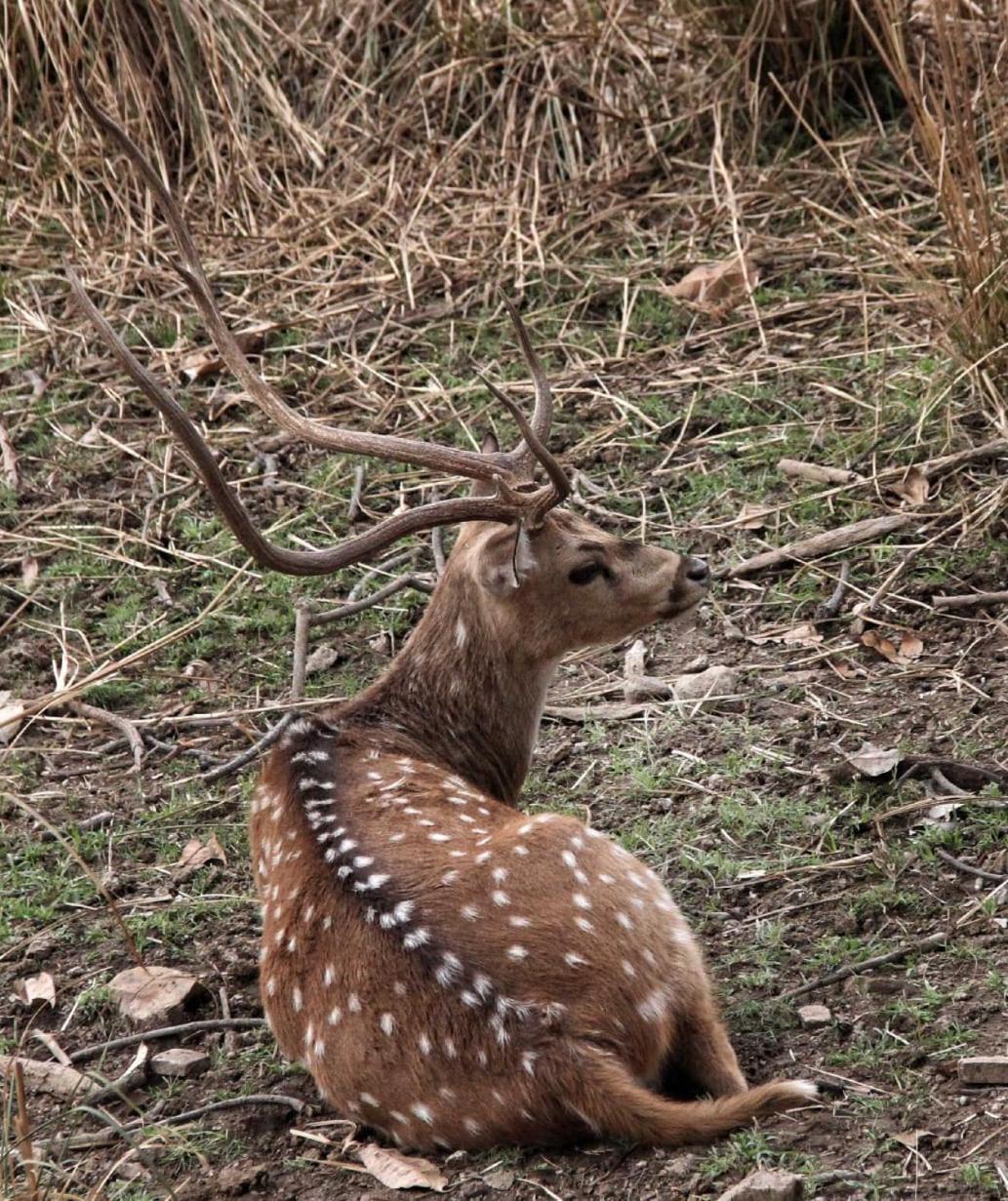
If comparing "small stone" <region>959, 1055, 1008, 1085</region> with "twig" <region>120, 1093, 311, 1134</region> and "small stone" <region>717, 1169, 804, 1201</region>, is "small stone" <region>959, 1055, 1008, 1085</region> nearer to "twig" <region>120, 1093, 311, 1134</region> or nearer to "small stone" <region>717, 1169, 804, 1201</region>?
"small stone" <region>717, 1169, 804, 1201</region>

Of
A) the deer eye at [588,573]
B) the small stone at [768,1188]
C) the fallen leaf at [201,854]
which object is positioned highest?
the deer eye at [588,573]

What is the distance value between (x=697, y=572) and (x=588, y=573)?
0.31m

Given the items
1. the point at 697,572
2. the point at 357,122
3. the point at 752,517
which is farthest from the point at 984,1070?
the point at 357,122

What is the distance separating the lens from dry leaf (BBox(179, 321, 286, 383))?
7516 mm

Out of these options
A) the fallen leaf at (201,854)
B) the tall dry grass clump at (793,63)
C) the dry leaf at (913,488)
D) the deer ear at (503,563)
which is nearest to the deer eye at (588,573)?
the deer ear at (503,563)

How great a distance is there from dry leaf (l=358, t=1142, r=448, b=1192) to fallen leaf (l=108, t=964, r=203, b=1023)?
0.87 metres

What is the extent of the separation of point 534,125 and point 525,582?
374 centimetres

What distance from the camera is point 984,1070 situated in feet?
11.7

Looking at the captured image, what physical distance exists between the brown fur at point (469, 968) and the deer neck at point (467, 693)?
31 centimetres

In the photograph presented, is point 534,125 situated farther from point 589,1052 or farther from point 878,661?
point 589,1052

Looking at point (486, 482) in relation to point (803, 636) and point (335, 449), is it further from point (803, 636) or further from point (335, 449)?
point (803, 636)

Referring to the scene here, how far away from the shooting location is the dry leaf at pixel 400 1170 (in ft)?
11.7

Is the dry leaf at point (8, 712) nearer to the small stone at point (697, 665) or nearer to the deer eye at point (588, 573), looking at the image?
the deer eye at point (588, 573)

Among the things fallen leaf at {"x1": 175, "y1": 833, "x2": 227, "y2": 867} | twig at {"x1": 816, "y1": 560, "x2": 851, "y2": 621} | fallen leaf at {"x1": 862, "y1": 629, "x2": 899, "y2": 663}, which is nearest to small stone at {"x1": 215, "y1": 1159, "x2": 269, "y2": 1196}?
fallen leaf at {"x1": 175, "y1": 833, "x2": 227, "y2": 867}
